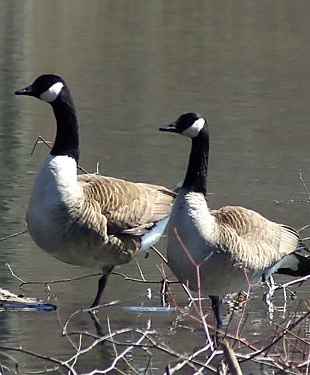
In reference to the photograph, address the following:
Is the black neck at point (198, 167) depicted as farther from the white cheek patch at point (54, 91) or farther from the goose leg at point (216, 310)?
the white cheek patch at point (54, 91)

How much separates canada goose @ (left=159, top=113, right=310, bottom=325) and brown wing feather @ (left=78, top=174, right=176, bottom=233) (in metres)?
0.68

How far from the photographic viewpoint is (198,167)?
26.8ft

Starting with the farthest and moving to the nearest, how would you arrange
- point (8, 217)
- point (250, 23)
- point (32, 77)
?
point (250, 23) < point (32, 77) < point (8, 217)

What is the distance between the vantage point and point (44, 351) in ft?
24.4

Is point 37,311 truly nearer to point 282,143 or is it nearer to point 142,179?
point 142,179

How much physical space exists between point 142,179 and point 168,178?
279 millimetres

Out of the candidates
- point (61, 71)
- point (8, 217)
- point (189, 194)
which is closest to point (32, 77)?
point (61, 71)

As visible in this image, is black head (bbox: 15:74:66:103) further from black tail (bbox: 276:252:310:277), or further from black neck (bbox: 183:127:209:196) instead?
black tail (bbox: 276:252:310:277)

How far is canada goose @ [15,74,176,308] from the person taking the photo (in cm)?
841

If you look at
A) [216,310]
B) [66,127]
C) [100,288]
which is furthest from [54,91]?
[216,310]

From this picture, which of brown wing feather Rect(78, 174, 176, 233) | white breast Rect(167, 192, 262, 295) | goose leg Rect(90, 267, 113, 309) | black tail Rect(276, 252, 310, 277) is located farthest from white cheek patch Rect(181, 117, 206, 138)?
goose leg Rect(90, 267, 113, 309)

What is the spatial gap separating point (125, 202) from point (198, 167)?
794 mm

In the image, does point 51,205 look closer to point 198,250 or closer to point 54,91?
point 54,91

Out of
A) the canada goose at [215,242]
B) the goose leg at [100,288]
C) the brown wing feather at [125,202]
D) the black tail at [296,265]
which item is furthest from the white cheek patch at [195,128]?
the goose leg at [100,288]
